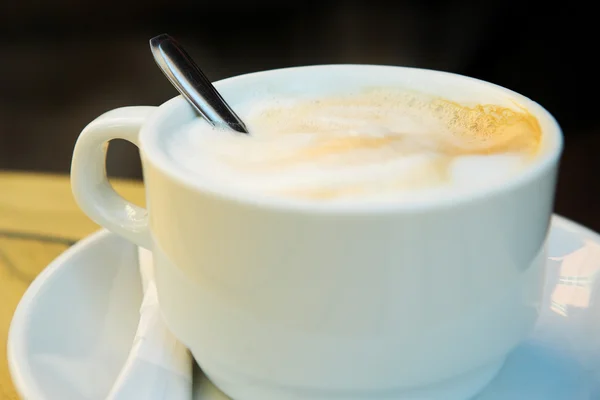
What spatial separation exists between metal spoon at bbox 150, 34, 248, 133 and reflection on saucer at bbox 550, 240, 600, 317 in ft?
0.92

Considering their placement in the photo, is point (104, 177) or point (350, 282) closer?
point (350, 282)

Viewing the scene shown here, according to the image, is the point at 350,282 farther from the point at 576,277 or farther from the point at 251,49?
the point at 251,49

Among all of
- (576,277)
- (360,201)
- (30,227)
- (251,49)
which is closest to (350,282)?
(360,201)

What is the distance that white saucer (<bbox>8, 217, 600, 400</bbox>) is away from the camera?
15.6 inches

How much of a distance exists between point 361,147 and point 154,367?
19 cm

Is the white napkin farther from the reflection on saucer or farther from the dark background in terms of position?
the dark background

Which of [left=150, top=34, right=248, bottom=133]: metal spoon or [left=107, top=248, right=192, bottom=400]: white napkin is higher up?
[left=150, top=34, right=248, bottom=133]: metal spoon

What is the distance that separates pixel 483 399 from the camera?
1.27 ft

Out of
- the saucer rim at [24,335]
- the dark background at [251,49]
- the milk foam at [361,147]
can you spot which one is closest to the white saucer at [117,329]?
the saucer rim at [24,335]

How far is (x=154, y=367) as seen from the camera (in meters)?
0.38

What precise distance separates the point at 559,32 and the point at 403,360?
1195 millimetres

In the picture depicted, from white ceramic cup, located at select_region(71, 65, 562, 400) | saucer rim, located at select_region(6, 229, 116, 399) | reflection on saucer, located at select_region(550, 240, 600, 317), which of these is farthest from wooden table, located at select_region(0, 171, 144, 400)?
reflection on saucer, located at select_region(550, 240, 600, 317)

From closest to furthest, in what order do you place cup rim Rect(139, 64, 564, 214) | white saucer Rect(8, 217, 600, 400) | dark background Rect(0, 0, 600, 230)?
1. cup rim Rect(139, 64, 564, 214)
2. white saucer Rect(8, 217, 600, 400)
3. dark background Rect(0, 0, 600, 230)

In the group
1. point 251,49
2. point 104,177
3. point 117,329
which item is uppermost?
point 104,177
